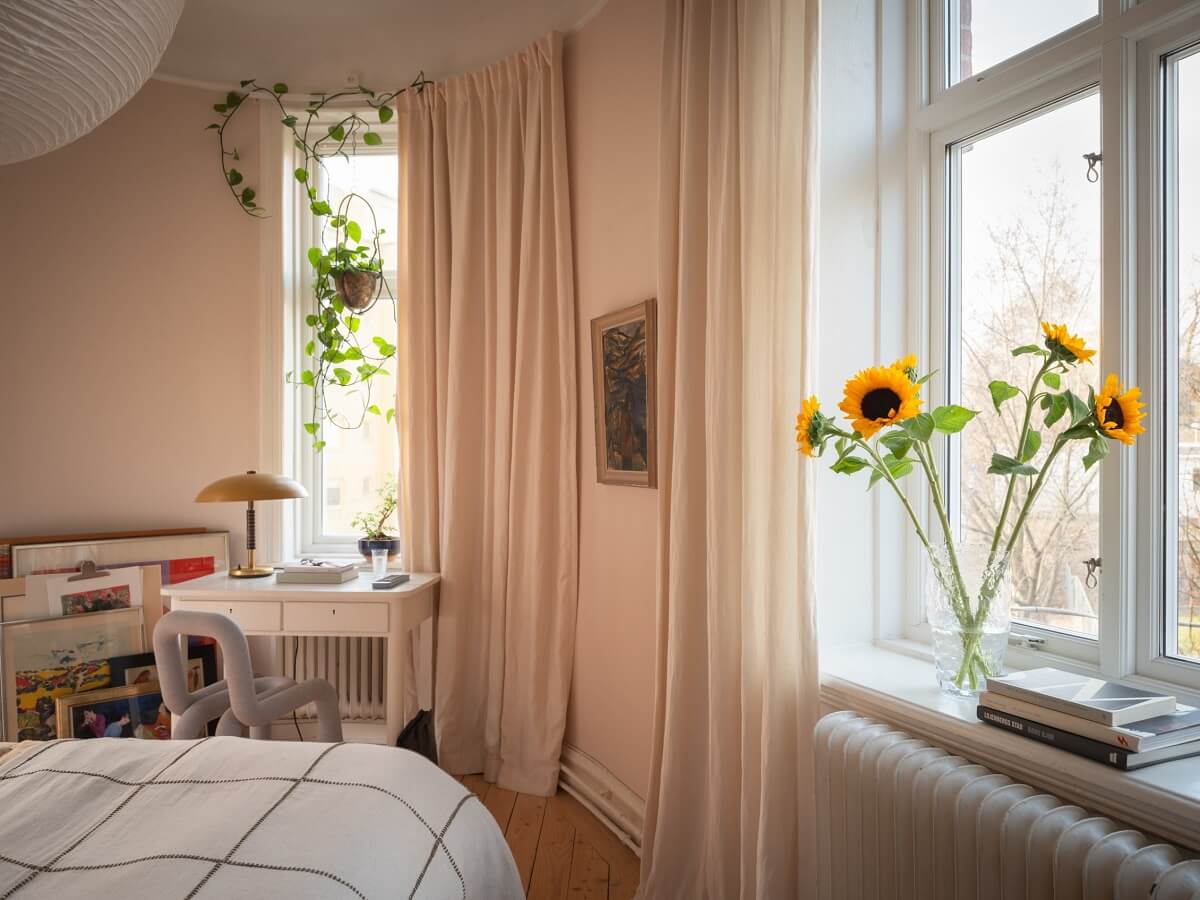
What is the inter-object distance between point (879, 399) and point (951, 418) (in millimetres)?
172

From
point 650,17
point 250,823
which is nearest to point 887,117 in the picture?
point 650,17

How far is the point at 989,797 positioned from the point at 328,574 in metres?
2.26

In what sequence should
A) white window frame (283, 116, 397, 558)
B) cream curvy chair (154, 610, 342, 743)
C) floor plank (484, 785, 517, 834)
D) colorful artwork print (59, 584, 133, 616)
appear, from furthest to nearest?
1. white window frame (283, 116, 397, 558)
2. colorful artwork print (59, 584, 133, 616)
3. floor plank (484, 785, 517, 834)
4. cream curvy chair (154, 610, 342, 743)

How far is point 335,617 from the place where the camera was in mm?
2688

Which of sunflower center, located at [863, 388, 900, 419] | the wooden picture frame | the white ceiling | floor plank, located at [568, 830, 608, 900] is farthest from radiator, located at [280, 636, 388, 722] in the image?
sunflower center, located at [863, 388, 900, 419]

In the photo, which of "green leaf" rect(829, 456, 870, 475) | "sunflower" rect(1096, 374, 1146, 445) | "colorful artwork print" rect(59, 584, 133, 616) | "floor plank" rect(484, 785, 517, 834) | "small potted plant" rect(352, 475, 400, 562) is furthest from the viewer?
"small potted plant" rect(352, 475, 400, 562)

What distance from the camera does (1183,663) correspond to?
4.32 feet

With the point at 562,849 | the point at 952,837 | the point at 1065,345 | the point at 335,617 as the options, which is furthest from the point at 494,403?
Result: the point at 952,837

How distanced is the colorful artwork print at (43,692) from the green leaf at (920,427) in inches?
117

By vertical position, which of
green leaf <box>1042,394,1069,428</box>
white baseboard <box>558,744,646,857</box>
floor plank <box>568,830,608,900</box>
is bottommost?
floor plank <box>568,830,608,900</box>

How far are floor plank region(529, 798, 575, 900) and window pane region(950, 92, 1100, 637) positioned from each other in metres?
1.41

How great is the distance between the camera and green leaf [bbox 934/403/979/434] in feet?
4.57

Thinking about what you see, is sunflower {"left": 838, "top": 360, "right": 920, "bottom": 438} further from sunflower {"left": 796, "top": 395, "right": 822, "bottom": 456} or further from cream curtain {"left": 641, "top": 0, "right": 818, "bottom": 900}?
cream curtain {"left": 641, "top": 0, "right": 818, "bottom": 900}

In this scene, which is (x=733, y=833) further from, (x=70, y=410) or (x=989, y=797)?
(x=70, y=410)
